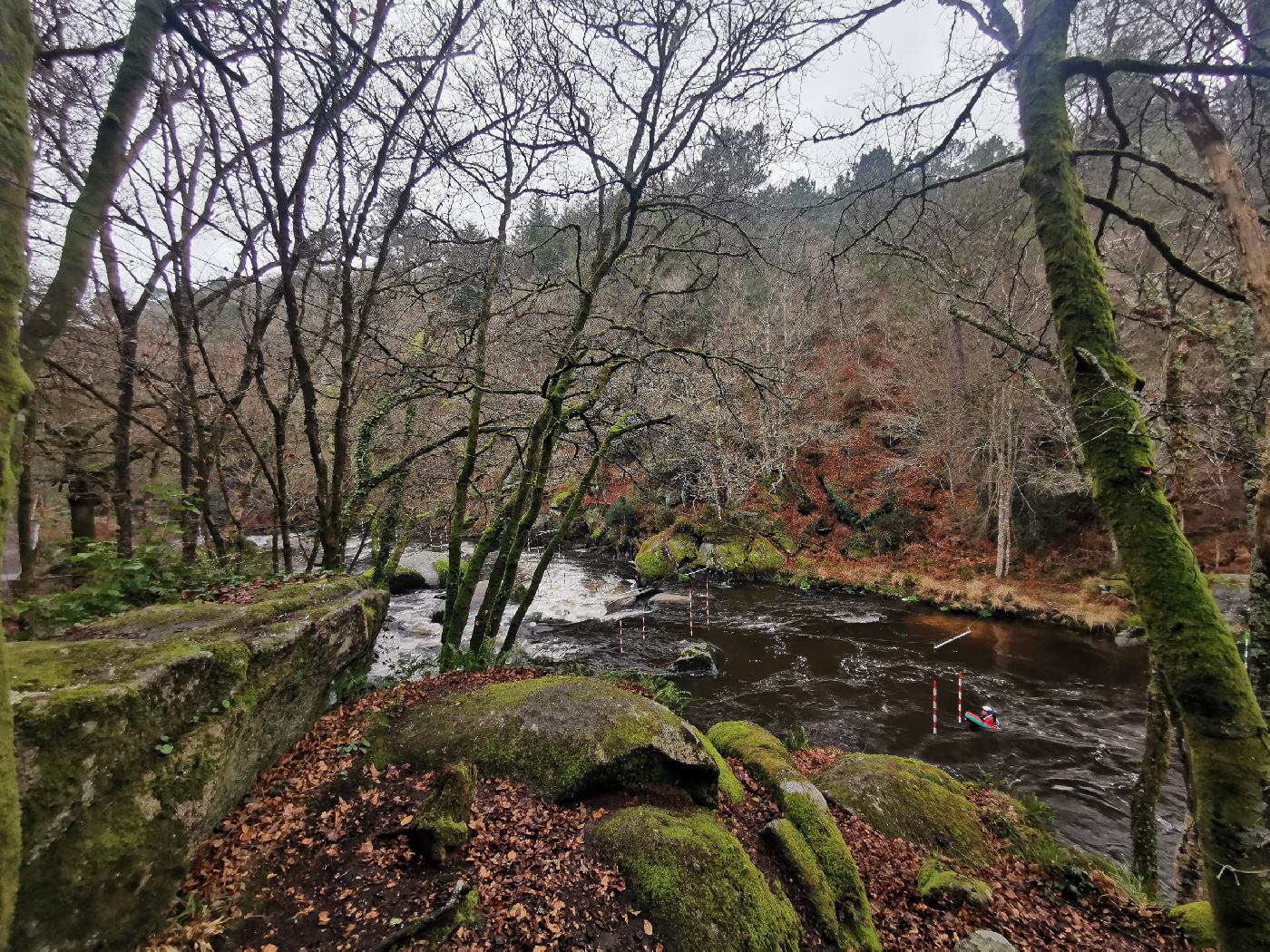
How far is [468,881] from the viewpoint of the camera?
313 centimetres

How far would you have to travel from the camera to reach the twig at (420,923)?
2.67 m

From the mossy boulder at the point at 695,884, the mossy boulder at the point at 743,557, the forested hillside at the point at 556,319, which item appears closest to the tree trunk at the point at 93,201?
the forested hillside at the point at 556,319

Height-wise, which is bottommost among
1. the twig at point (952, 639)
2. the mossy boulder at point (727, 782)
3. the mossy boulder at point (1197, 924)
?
the twig at point (952, 639)

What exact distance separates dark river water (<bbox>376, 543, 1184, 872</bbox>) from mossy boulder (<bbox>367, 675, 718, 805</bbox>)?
3693mm

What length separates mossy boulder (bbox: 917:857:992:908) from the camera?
14.1 feet

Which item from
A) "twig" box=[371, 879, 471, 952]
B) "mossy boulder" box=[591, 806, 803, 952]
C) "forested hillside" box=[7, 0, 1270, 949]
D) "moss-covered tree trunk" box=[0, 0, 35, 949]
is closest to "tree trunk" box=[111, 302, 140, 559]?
"forested hillside" box=[7, 0, 1270, 949]

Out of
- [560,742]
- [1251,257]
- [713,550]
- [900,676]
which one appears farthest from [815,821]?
[713,550]

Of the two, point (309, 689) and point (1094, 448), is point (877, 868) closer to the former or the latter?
point (1094, 448)

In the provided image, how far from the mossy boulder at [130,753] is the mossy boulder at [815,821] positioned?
14.4 ft

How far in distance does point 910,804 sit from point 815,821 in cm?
167

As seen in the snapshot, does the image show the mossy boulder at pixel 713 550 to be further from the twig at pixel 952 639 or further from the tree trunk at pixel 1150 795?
the tree trunk at pixel 1150 795

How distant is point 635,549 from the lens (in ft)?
68.2

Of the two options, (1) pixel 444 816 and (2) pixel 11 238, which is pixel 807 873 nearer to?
(1) pixel 444 816

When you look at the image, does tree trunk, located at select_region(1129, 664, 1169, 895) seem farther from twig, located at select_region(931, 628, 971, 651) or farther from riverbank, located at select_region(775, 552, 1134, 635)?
riverbank, located at select_region(775, 552, 1134, 635)
